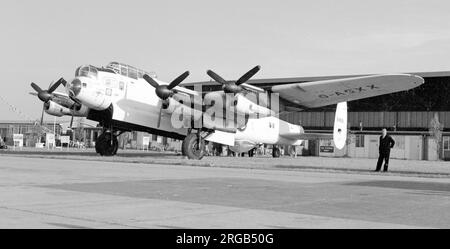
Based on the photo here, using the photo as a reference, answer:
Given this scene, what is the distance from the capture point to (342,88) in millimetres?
28328

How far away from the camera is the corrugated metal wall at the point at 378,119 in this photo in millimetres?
76250

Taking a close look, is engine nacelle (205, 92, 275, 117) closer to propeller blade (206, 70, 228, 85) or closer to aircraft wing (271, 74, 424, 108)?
propeller blade (206, 70, 228, 85)

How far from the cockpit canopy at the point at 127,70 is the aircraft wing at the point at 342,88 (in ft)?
26.9

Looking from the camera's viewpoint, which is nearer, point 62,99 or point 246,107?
point 246,107

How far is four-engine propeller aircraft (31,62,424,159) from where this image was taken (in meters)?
28.4

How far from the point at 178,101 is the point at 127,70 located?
3.60 m

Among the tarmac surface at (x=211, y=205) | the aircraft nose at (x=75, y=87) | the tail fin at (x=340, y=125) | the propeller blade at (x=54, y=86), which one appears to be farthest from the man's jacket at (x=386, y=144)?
the propeller blade at (x=54, y=86)

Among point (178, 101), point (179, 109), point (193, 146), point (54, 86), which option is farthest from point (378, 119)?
point (54, 86)

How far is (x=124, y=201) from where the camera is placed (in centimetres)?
921

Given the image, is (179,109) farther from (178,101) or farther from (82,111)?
(82,111)

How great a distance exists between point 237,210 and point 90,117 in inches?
971

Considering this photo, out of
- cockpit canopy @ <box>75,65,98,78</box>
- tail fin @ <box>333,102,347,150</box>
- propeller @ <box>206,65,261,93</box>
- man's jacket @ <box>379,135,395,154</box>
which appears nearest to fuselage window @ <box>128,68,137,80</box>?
cockpit canopy @ <box>75,65,98,78</box>
